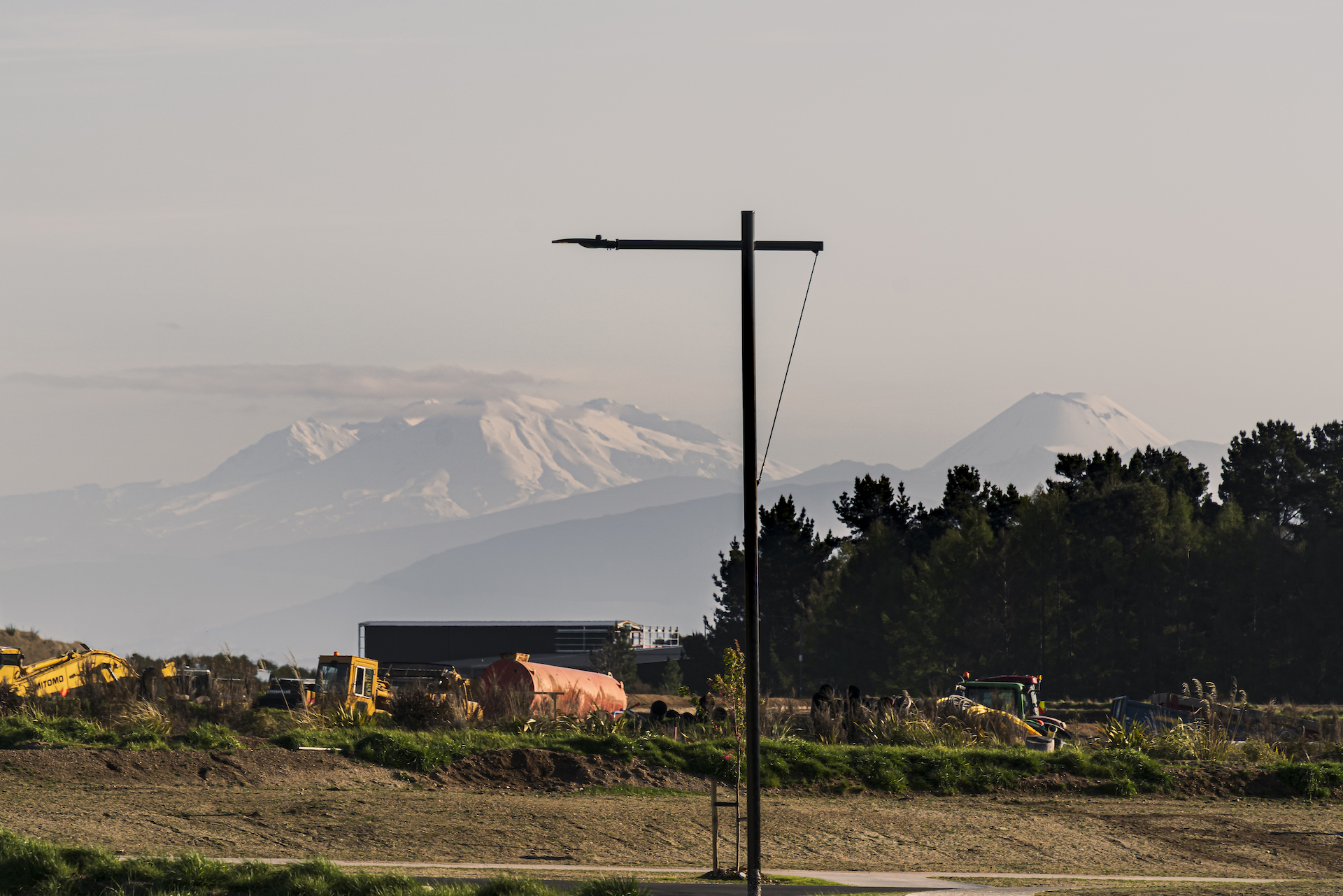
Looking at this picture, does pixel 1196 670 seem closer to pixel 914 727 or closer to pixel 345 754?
pixel 914 727

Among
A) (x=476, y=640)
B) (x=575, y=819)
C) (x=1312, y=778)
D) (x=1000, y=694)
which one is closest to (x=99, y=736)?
(x=575, y=819)

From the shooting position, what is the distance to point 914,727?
93.7 ft

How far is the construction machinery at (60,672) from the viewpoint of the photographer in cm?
3600

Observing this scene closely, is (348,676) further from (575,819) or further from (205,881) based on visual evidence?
(205,881)

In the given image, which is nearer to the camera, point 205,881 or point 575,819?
point 205,881

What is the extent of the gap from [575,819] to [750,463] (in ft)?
25.5

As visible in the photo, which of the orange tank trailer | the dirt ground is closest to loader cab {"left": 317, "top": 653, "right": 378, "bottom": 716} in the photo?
the orange tank trailer

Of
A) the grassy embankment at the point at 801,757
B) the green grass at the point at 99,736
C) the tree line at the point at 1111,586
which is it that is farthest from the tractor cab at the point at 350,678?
the tree line at the point at 1111,586

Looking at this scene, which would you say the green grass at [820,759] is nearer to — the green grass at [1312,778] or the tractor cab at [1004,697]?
the green grass at [1312,778]

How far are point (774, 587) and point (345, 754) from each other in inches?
2630

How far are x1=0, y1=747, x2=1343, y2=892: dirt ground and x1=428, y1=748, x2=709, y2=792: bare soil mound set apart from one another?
36 mm

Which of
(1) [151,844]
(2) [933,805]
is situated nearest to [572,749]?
(2) [933,805]

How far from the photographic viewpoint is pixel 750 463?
14.5 m

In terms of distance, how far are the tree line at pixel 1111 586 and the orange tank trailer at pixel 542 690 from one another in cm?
3146
